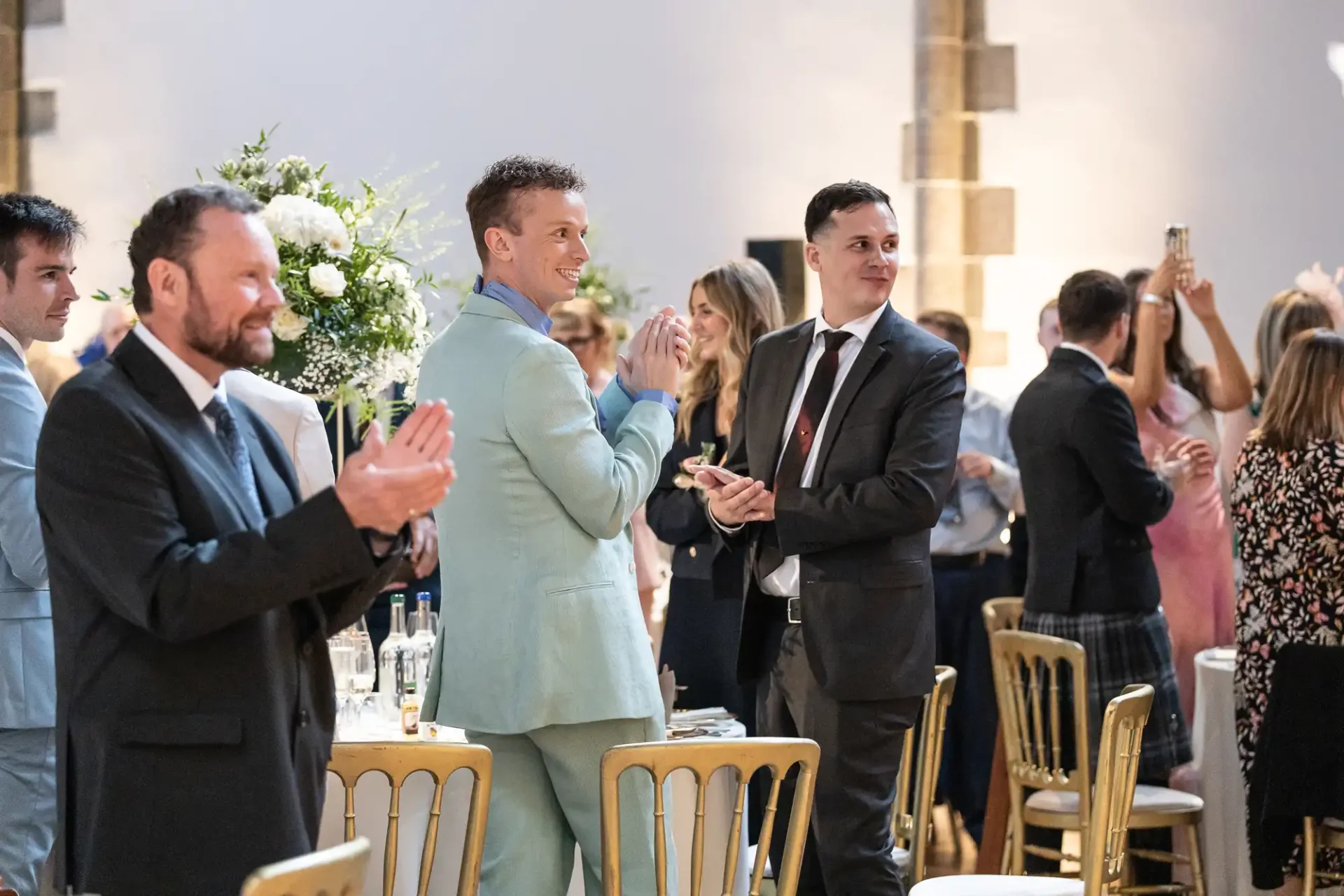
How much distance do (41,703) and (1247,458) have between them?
116 inches

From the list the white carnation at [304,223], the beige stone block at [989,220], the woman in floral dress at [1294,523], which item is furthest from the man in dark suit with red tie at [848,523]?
the beige stone block at [989,220]

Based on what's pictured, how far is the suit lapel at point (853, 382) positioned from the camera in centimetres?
354

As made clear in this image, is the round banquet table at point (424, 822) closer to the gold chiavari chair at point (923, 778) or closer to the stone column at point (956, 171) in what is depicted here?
the gold chiavari chair at point (923, 778)

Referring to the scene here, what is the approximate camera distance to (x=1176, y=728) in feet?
15.6

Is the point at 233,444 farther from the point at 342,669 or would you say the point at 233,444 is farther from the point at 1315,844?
the point at 1315,844

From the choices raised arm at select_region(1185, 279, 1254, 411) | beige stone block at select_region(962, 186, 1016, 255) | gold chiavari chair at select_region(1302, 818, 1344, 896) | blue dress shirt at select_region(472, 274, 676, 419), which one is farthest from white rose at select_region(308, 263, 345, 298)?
beige stone block at select_region(962, 186, 1016, 255)

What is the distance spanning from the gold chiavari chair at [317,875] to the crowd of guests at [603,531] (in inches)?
9.6

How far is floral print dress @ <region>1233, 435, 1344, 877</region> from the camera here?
4.29m

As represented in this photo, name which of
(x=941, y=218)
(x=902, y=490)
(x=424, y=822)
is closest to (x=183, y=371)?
(x=424, y=822)

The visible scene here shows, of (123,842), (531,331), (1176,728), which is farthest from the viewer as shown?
(1176,728)

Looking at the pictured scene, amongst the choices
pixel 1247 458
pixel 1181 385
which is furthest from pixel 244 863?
pixel 1181 385

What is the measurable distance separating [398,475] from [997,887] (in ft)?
6.49

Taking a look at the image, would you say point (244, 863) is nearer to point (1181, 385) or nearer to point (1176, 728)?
point (1176, 728)

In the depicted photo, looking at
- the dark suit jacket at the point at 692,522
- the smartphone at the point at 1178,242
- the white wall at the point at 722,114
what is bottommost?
the dark suit jacket at the point at 692,522
